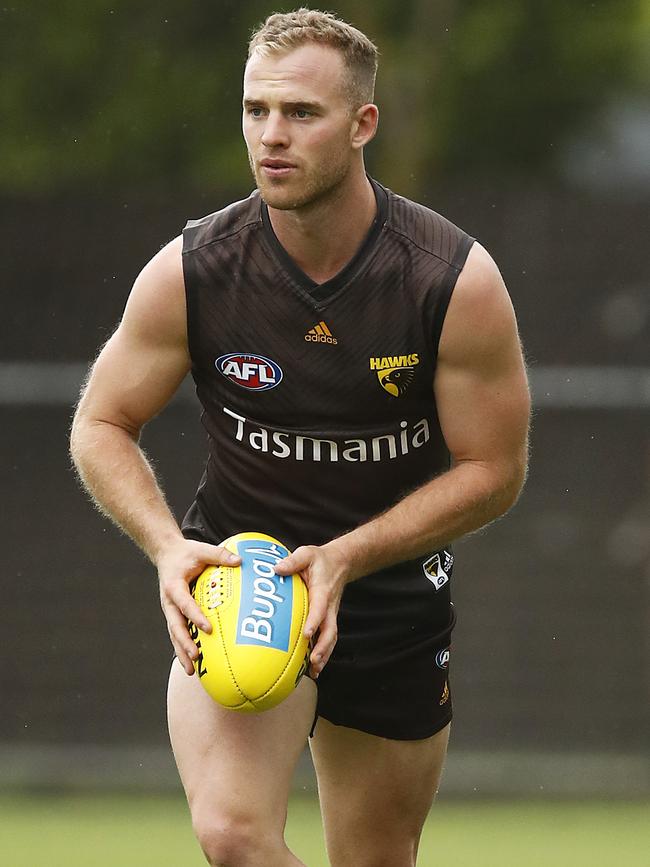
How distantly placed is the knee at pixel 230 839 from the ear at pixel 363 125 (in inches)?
69.6

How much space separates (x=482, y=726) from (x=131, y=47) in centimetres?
903

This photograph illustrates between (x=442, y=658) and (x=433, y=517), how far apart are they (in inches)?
27.8

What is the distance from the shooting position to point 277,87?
4.48 m

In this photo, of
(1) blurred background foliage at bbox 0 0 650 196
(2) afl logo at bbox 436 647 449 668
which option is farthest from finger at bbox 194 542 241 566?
(1) blurred background foliage at bbox 0 0 650 196

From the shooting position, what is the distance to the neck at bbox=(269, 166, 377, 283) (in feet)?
15.5

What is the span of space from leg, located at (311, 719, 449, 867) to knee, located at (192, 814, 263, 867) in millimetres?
784

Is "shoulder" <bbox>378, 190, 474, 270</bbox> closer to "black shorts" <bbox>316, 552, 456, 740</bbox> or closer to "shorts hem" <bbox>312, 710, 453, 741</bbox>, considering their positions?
"black shorts" <bbox>316, 552, 456, 740</bbox>

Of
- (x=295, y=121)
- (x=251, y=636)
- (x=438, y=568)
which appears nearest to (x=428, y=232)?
(x=295, y=121)

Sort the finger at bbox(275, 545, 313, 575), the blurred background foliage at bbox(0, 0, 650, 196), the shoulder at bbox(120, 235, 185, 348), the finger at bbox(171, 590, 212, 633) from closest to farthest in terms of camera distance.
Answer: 1. the finger at bbox(171, 590, 212, 633)
2. the finger at bbox(275, 545, 313, 575)
3. the shoulder at bbox(120, 235, 185, 348)
4. the blurred background foliage at bbox(0, 0, 650, 196)

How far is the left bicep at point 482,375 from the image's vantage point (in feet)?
15.2

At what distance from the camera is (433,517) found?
4.69 m

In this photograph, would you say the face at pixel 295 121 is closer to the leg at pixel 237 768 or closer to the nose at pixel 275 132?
the nose at pixel 275 132

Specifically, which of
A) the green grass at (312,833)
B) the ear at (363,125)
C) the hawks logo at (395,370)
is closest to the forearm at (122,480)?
the hawks logo at (395,370)

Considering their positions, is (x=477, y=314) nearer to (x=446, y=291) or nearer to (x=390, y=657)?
(x=446, y=291)
